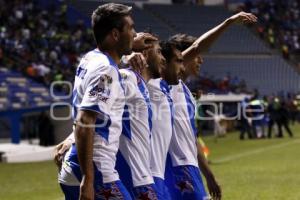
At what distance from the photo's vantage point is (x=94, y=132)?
4.52m

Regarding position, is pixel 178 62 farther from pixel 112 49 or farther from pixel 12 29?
pixel 12 29

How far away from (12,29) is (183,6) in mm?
7502

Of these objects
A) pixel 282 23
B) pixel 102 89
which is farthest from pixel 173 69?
pixel 282 23

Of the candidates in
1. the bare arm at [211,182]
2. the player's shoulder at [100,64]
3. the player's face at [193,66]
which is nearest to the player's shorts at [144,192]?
the player's shoulder at [100,64]

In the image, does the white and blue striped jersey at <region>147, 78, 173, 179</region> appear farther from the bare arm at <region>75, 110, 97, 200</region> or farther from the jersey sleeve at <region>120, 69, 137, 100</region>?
the bare arm at <region>75, 110, 97, 200</region>

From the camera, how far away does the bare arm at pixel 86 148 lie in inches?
171

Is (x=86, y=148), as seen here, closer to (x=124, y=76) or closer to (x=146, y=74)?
(x=124, y=76)

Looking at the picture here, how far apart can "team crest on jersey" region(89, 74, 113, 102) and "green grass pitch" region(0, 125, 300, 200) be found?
8.67 metres

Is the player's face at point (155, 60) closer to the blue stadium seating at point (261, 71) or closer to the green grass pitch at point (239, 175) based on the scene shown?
the green grass pitch at point (239, 175)

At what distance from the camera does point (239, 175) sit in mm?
17141

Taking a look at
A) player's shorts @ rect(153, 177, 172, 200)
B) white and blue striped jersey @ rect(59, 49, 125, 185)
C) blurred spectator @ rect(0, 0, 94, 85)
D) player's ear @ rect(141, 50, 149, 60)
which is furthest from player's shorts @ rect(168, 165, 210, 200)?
blurred spectator @ rect(0, 0, 94, 85)

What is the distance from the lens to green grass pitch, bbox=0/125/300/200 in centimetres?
1395

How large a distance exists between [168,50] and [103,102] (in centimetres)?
210

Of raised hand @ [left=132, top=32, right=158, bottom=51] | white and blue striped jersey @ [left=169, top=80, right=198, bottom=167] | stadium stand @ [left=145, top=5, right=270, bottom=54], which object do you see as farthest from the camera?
stadium stand @ [left=145, top=5, right=270, bottom=54]
